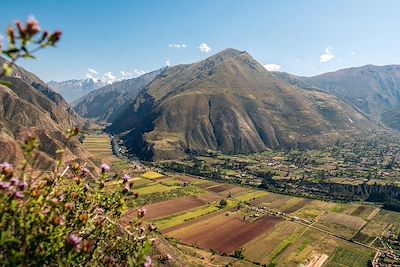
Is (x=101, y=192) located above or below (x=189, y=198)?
above

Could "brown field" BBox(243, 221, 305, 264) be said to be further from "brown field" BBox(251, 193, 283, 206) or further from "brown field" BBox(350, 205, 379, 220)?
"brown field" BBox(350, 205, 379, 220)

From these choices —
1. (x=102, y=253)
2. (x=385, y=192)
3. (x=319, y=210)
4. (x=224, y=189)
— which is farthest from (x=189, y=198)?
(x=102, y=253)

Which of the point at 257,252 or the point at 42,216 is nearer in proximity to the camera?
the point at 42,216

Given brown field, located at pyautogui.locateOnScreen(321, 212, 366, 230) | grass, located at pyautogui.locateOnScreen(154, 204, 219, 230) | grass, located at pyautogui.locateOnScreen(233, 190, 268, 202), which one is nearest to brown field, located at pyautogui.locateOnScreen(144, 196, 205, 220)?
grass, located at pyautogui.locateOnScreen(154, 204, 219, 230)

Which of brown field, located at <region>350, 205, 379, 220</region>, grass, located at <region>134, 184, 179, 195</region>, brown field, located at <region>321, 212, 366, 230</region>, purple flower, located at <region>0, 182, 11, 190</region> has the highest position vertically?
purple flower, located at <region>0, 182, 11, 190</region>

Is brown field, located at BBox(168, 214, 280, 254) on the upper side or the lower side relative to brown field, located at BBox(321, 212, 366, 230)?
upper

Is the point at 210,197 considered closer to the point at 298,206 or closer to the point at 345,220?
the point at 298,206

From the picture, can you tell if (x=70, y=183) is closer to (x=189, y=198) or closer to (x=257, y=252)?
(x=257, y=252)
